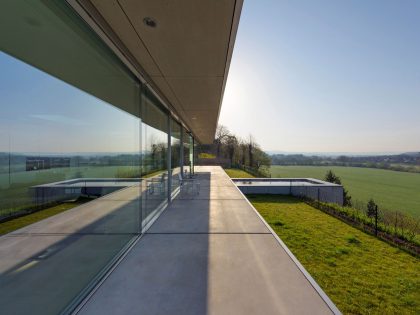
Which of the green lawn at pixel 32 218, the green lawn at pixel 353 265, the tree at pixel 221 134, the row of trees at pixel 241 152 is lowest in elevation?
the green lawn at pixel 353 265

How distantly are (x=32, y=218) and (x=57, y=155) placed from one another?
0.56m

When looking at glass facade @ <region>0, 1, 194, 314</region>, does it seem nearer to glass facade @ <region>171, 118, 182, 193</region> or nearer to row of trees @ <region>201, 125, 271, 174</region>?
glass facade @ <region>171, 118, 182, 193</region>

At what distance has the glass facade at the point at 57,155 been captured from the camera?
62.0 inches

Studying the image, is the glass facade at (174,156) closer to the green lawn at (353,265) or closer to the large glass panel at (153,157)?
the large glass panel at (153,157)

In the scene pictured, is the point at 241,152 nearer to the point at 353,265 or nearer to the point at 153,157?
the point at 153,157

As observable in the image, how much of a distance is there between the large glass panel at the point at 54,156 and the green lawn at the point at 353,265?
3696mm

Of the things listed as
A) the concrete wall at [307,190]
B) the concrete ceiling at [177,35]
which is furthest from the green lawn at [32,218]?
the concrete wall at [307,190]

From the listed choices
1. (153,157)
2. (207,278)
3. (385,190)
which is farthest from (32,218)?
(385,190)

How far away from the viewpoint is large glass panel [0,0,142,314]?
1568mm

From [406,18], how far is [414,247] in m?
7.80

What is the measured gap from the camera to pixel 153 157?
18.3 ft

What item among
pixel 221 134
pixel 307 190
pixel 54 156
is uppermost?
pixel 221 134

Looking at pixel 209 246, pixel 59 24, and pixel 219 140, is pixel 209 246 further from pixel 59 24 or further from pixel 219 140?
pixel 219 140

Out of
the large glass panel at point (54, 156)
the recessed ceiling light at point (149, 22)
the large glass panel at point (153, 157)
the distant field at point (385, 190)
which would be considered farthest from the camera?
the distant field at point (385, 190)
